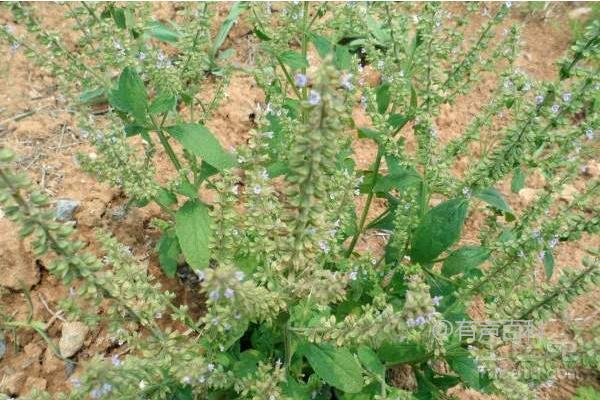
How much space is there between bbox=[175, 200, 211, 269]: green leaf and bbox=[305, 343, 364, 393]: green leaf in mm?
879

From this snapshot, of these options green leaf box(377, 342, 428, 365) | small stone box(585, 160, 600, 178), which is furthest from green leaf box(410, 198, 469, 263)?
small stone box(585, 160, 600, 178)

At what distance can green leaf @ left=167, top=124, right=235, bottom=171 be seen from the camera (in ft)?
10.2

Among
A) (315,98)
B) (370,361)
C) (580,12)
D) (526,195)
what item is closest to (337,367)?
(370,361)

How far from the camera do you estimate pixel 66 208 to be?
170 inches

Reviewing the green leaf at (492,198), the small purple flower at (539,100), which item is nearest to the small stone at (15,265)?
the green leaf at (492,198)

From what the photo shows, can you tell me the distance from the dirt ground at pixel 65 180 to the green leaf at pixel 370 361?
144 centimetres

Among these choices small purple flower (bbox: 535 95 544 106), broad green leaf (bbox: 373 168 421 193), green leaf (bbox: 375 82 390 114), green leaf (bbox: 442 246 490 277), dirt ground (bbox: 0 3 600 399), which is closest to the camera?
small purple flower (bbox: 535 95 544 106)

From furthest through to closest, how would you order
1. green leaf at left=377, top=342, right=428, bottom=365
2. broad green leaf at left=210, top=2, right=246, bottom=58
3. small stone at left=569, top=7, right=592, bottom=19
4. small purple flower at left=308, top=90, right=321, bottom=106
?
small stone at left=569, top=7, right=592, bottom=19
broad green leaf at left=210, top=2, right=246, bottom=58
green leaf at left=377, top=342, right=428, bottom=365
small purple flower at left=308, top=90, right=321, bottom=106

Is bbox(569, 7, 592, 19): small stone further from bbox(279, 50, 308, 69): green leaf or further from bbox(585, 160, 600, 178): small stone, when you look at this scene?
bbox(279, 50, 308, 69): green leaf

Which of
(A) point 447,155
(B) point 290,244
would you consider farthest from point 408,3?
(B) point 290,244

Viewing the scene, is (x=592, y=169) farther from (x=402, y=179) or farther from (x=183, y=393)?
(x=183, y=393)

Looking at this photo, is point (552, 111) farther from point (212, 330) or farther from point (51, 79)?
point (51, 79)

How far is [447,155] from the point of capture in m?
3.46

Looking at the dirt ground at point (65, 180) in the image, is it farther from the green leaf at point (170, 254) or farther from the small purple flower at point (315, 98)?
the small purple flower at point (315, 98)
